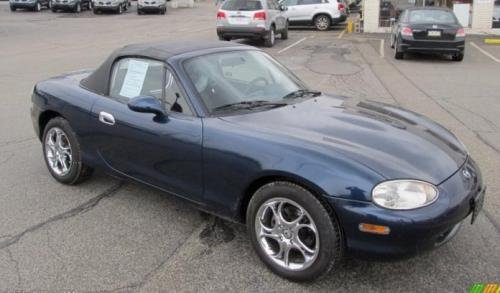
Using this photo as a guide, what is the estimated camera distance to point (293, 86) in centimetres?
470

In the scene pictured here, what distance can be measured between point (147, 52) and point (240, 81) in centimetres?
86

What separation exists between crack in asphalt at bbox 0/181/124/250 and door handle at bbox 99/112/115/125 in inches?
31.1

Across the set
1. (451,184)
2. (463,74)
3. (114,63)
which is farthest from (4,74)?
(451,184)

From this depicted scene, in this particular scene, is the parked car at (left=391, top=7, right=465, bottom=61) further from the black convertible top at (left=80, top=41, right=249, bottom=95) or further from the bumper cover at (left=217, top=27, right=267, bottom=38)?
the black convertible top at (left=80, top=41, right=249, bottom=95)

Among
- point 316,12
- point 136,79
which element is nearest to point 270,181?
point 136,79

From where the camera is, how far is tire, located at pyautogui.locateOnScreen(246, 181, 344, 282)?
3.22 m

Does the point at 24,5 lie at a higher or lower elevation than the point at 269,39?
higher

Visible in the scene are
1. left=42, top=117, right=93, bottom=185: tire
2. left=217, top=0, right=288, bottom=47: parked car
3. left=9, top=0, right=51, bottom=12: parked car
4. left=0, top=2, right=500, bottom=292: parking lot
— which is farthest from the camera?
left=9, top=0, right=51, bottom=12: parked car

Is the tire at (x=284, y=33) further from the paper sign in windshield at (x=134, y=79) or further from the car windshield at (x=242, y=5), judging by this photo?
the paper sign in windshield at (x=134, y=79)

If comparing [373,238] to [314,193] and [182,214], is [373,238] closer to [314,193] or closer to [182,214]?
[314,193]

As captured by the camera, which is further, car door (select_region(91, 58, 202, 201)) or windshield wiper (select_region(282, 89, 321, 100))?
windshield wiper (select_region(282, 89, 321, 100))

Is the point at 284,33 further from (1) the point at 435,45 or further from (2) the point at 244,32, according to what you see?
(1) the point at 435,45

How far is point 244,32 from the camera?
17797mm

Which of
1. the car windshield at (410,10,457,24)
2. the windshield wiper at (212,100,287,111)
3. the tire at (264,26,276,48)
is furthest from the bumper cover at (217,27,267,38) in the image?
the windshield wiper at (212,100,287,111)
